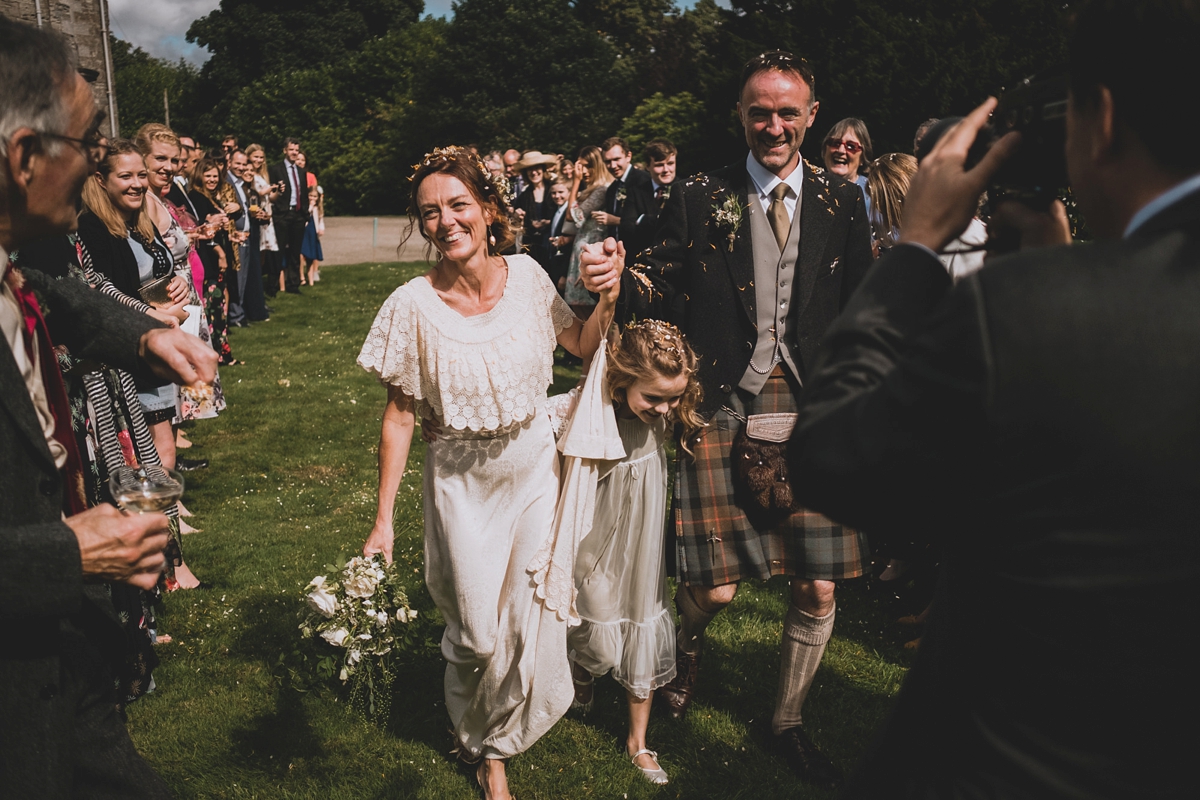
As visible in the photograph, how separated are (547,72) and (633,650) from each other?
3436 centimetres

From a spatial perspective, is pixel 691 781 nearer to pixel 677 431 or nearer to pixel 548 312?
pixel 677 431

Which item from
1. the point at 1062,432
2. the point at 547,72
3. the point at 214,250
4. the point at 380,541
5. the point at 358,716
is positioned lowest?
the point at 358,716

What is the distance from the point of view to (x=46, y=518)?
183 cm

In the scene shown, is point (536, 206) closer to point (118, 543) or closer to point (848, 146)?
point (848, 146)

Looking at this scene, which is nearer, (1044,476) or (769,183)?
(1044,476)

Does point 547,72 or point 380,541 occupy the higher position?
point 547,72

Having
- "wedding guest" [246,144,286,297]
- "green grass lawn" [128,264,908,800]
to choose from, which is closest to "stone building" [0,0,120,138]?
"wedding guest" [246,144,286,297]

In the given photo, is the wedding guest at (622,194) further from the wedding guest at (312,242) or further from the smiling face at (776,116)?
the wedding guest at (312,242)

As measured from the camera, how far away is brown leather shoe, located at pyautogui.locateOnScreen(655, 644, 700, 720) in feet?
14.3

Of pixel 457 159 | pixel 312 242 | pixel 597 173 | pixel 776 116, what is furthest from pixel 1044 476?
pixel 312 242

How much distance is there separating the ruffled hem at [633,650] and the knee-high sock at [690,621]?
139 mm

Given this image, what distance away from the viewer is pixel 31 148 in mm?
1741

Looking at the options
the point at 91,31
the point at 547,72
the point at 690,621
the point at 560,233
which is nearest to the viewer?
the point at 690,621

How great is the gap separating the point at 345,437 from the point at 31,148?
7.60 m
